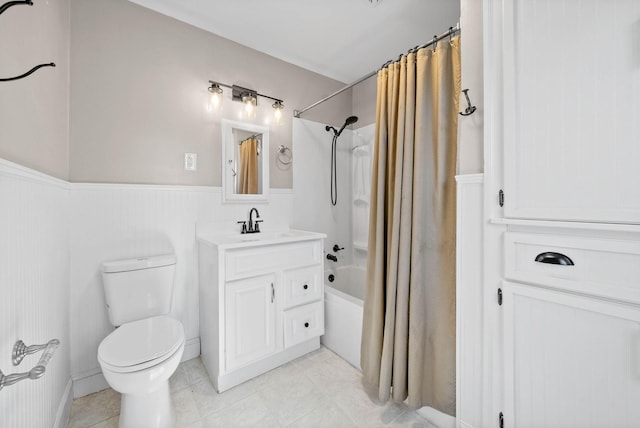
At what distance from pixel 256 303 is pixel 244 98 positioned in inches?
63.6

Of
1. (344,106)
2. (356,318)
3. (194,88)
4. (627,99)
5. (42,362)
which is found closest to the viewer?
(42,362)

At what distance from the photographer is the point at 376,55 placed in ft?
7.93

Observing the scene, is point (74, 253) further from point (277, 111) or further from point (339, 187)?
point (339, 187)

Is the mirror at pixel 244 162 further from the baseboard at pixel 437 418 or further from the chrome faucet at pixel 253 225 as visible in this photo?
the baseboard at pixel 437 418

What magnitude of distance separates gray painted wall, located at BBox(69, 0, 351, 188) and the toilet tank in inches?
23.0

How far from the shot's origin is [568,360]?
3.04 feet

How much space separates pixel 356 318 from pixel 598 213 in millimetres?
1406

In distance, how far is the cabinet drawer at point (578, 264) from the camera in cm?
81

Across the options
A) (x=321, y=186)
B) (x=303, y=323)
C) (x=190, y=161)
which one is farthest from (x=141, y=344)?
(x=321, y=186)

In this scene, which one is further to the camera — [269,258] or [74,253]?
[269,258]

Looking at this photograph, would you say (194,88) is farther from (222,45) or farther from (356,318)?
(356,318)

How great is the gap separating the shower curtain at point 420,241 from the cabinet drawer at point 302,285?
0.58 metres

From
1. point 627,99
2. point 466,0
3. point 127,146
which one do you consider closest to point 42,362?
point 127,146

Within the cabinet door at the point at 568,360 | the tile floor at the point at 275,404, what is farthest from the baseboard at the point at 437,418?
the cabinet door at the point at 568,360
